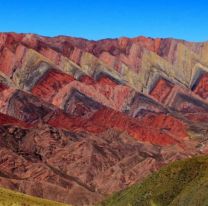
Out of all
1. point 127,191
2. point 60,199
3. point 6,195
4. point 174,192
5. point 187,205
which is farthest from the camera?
point 60,199

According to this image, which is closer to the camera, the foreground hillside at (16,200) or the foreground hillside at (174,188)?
the foreground hillside at (16,200)

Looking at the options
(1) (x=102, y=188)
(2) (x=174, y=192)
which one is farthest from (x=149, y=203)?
(1) (x=102, y=188)

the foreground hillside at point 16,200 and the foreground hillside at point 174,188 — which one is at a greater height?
the foreground hillside at point 174,188

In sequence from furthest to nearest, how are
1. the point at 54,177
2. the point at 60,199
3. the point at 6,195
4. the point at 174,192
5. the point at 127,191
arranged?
the point at 54,177 < the point at 60,199 < the point at 127,191 < the point at 174,192 < the point at 6,195

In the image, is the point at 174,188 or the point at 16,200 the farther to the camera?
the point at 174,188

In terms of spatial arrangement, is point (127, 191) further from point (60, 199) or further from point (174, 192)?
point (60, 199)

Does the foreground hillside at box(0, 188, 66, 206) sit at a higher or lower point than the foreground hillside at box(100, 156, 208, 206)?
lower

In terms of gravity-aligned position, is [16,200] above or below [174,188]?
below

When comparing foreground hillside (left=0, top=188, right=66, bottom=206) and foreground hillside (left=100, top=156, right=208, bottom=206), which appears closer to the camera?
foreground hillside (left=0, top=188, right=66, bottom=206)
